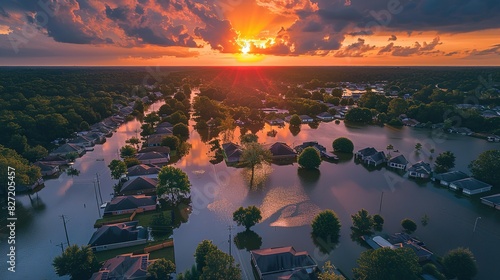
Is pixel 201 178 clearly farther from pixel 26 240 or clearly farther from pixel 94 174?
pixel 26 240

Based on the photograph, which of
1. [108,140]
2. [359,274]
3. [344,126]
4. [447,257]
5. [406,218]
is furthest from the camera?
[344,126]

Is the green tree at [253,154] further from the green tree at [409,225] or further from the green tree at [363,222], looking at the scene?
the green tree at [409,225]

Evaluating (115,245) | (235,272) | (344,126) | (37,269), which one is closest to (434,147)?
(344,126)

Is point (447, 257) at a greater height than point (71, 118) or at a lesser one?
lesser

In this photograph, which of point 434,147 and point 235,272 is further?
point 434,147

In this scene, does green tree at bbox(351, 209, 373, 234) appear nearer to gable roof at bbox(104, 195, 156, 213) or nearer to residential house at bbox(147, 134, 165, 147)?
gable roof at bbox(104, 195, 156, 213)

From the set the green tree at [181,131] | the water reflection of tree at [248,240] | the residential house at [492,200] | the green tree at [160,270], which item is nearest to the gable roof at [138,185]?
the water reflection of tree at [248,240]

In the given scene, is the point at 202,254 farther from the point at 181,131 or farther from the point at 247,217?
the point at 181,131
